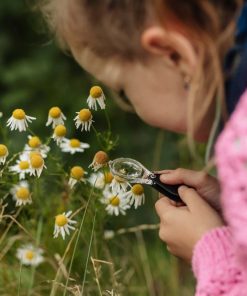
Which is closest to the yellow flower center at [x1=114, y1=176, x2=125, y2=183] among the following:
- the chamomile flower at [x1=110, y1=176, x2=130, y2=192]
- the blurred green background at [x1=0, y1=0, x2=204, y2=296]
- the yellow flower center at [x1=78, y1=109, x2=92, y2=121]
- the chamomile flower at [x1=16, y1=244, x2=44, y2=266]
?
the chamomile flower at [x1=110, y1=176, x2=130, y2=192]

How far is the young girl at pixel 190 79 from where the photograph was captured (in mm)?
1307

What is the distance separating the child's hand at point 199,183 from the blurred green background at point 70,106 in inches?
31.1

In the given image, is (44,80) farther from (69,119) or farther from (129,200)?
(129,200)

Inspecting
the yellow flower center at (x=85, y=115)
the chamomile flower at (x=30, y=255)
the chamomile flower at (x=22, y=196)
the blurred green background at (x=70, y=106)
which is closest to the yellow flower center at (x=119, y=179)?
the yellow flower center at (x=85, y=115)

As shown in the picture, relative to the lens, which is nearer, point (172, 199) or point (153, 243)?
point (172, 199)

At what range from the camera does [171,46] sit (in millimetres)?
1345

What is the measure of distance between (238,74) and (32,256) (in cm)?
75

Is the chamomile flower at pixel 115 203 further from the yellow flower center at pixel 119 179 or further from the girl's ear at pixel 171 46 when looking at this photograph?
the girl's ear at pixel 171 46

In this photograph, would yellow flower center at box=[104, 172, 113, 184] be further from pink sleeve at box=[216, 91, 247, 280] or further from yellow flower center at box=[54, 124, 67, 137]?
pink sleeve at box=[216, 91, 247, 280]

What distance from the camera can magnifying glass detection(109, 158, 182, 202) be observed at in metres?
1.55

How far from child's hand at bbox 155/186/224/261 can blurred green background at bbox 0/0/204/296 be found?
0.79 meters

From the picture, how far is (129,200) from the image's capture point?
178 centimetres

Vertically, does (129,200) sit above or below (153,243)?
above

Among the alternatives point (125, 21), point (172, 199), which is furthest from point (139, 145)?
point (125, 21)
